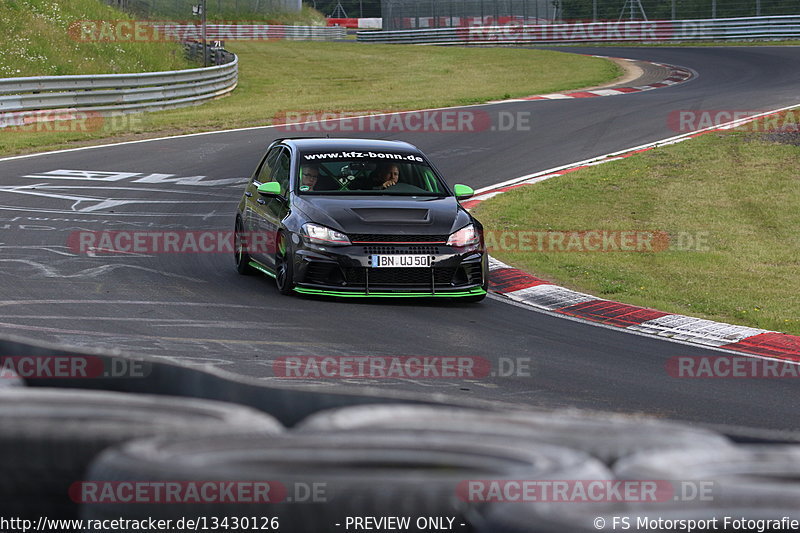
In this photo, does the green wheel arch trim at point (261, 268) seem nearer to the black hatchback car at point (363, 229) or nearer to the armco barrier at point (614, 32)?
the black hatchback car at point (363, 229)

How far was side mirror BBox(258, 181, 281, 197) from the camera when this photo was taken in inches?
422

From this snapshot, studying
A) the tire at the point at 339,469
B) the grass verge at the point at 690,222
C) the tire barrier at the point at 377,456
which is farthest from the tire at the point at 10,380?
the grass verge at the point at 690,222

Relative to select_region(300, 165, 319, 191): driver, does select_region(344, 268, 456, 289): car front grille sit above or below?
below

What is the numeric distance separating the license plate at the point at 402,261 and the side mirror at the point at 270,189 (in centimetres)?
151

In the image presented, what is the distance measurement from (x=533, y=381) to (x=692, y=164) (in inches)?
524

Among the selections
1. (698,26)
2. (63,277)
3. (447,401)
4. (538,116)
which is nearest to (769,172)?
(538,116)

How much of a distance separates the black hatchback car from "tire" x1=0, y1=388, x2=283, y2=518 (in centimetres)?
694

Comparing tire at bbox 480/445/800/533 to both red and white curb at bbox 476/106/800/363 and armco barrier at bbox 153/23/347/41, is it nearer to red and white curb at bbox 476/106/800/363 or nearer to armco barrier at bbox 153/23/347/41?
red and white curb at bbox 476/106/800/363

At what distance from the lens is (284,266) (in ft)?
33.4

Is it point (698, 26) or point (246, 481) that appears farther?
point (698, 26)

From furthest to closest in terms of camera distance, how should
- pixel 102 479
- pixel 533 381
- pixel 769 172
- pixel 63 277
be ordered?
1. pixel 769 172
2. pixel 63 277
3. pixel 533 381
4. pixel 102 479

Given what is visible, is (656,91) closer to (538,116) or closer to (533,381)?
(538,116)

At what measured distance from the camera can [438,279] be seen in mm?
9953

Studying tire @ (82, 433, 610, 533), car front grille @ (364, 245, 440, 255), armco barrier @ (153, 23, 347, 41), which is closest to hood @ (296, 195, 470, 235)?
car front grille @ (364, 245, 440, 255)
